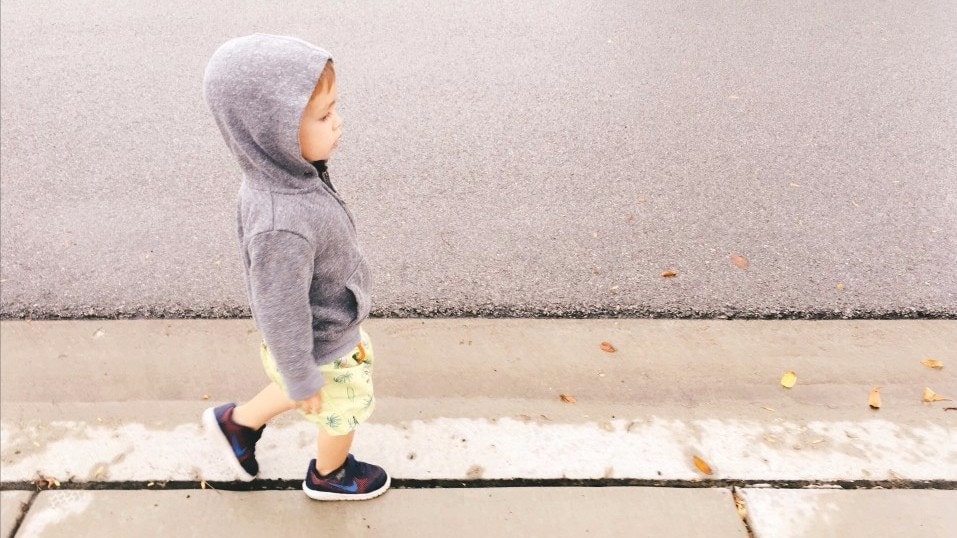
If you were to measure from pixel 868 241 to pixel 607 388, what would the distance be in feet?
5.36

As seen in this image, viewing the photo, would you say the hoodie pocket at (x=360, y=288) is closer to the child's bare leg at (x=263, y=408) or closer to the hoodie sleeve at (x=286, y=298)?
the hoodie sleeve at (x=286, y=298)

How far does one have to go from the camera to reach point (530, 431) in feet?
7.79

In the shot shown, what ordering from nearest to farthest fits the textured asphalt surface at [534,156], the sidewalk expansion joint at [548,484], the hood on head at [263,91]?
the hood on head at [263,91]
the sidewalk expansion joint at [548,484]
the textured asphalt surface at [534,156]

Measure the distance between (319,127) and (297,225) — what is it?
22 centimetres

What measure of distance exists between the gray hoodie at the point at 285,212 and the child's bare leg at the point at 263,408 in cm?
40

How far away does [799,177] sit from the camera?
12.0ft

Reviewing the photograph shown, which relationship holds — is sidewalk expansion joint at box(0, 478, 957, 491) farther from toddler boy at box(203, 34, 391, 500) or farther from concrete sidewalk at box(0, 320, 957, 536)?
toddler boy at box(203, 34, 391, 500)

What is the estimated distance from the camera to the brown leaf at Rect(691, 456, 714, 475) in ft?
7.34

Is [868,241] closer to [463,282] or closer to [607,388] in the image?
[607,388]

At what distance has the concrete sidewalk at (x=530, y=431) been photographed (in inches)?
83.7

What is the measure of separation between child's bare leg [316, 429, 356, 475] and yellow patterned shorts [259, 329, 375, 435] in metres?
0.10

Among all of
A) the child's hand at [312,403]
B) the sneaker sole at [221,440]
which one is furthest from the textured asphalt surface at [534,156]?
the child's hand at [312,403]

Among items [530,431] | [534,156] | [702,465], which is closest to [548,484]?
[530,431]

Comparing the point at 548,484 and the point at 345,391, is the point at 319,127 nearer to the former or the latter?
the point at 345,391
